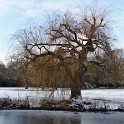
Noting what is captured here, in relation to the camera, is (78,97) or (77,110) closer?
(77,110)

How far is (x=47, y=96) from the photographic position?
26.1 m

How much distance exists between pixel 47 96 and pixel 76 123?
8.10 metres

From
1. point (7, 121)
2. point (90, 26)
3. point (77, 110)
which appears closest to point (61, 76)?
point (77, 110)

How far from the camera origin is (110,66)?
28.4 m

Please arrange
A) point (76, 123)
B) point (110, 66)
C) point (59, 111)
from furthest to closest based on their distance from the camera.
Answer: point (110, 66), point (59, 111), point (76, 123)

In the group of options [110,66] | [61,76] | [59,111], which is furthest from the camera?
[110,66]

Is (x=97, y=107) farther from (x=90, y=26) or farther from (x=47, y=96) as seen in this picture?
(x=90, y=26)

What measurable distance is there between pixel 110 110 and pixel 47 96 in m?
4.52

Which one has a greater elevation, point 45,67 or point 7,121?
point 45,67

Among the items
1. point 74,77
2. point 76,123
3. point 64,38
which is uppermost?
point 64,38

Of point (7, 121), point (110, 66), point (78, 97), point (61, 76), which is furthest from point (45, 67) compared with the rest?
point (7, 121)

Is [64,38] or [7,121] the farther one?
[64,38]

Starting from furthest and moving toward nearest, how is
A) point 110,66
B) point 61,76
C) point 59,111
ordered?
1. point 110,66
2. point 61,76
3. point 59,111

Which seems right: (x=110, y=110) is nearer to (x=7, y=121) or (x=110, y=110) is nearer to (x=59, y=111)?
(x=59, y=111)
